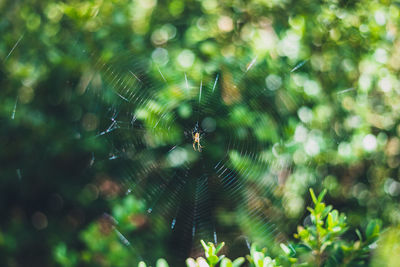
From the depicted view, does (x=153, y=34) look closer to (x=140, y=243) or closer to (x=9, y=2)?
(x=9, y=2)

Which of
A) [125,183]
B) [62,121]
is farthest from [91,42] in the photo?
[125,183]

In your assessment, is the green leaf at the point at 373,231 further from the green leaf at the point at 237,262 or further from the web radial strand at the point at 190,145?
the web radial strand at the point at 190,145

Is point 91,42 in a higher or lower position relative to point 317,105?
higher

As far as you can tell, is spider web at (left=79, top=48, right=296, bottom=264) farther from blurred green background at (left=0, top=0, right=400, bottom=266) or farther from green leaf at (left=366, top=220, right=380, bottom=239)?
green leaf at (left=366, top=220, right=380, bottom=239)

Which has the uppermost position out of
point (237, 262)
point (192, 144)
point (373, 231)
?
point (373, 231)

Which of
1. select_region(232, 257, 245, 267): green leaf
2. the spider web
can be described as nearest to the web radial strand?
the spider web

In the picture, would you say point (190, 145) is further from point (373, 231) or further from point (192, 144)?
point (373, 231)

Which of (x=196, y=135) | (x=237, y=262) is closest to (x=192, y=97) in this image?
(x=196, y=135)

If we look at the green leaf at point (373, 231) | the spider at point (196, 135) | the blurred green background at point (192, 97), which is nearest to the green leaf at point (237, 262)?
the green leaf at point (373, 231)
